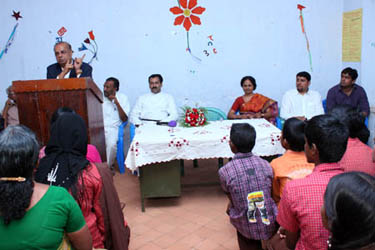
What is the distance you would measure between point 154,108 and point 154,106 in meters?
0.03

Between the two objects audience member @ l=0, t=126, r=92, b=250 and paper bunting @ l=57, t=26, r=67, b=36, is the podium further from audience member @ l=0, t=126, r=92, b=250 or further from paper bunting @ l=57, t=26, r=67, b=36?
paper bunting @ l=57, t=26, r=67, b=36

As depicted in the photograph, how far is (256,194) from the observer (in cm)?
229

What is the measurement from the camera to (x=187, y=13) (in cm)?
553

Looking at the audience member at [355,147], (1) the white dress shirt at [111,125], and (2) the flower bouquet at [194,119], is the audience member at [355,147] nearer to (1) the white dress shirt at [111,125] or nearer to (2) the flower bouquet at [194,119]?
(2) the flower bouquet at [194,119]

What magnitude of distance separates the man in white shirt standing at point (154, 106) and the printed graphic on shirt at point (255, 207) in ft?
9.73

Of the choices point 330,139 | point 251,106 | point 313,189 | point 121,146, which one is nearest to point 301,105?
point 251,106

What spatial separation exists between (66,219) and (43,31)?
4811mm

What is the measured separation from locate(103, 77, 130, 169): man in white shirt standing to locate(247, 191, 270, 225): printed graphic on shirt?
309 centimetres

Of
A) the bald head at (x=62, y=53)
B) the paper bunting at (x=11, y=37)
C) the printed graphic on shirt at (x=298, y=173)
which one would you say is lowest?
the printed graphic on shirt at (x=298, y=173)

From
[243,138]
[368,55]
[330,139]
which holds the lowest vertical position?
[243,138]

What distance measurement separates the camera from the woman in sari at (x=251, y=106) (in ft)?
16.5

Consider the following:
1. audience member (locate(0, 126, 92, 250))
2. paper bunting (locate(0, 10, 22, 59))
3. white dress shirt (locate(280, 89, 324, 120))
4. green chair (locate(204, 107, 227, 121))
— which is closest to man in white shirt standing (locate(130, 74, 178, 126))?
green chair (locate(204, 107, 227, 121))

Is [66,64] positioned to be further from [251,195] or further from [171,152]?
[251,195]

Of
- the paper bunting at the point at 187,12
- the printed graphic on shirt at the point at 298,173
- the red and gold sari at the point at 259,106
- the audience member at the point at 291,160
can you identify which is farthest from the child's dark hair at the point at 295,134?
the paper bunting at the point at 187,12
